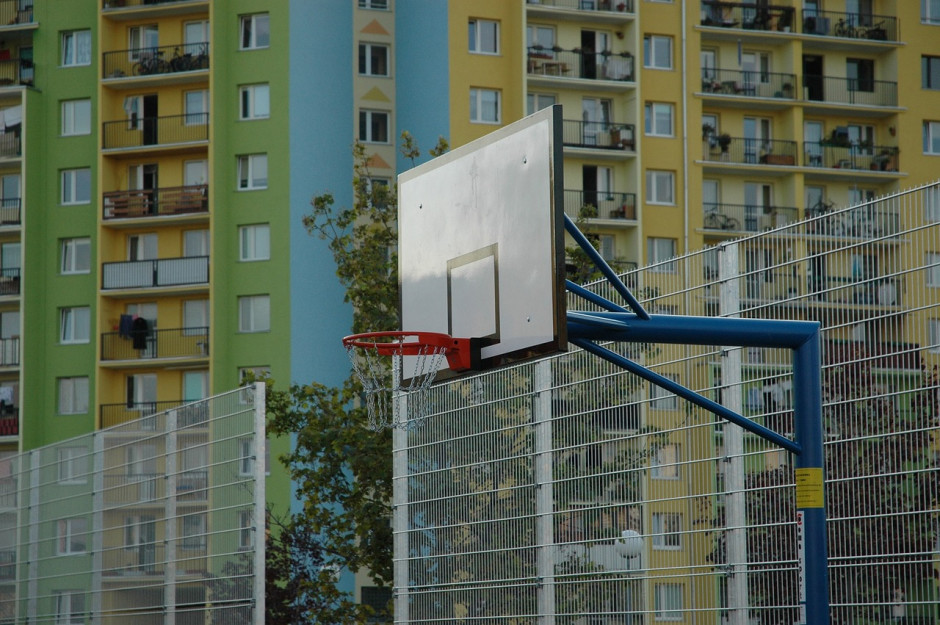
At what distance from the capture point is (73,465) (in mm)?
21375

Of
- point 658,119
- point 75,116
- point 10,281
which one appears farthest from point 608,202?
point 10,281

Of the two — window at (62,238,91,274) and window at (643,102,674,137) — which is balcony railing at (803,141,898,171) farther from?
window at (62,238,91,274)

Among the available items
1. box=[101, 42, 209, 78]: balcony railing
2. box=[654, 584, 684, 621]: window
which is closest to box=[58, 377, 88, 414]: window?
box=[101, 42, 209, 78]: balcony railing

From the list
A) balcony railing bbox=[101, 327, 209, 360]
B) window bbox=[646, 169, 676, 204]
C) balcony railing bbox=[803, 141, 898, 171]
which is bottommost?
balcony railing bbox=[101, 327, 209, 360]

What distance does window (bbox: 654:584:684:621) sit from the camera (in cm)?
1111

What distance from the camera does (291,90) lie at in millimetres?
57031

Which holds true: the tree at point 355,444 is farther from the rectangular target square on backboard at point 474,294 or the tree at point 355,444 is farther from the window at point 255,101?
the window at point 255,101

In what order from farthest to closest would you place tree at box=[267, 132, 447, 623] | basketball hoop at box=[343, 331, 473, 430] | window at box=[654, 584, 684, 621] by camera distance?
tree at box=[267, 132, 447, 623] → window at box=[654, 584, 684, 621] → basketball hoop at box=[343, 331, 473, 430]

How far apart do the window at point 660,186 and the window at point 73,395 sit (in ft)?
76.0

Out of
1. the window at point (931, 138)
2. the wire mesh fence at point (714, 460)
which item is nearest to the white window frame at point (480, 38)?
the window at point (931, 138)

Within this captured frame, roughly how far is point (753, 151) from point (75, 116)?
89.4 ft

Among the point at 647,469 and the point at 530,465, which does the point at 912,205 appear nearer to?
the point at 647,469

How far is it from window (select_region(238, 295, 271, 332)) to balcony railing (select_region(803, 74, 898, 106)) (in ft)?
78.8

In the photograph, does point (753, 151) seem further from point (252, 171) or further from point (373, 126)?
point (252, 171)
